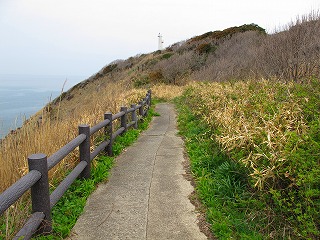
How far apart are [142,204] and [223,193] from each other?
1174 mm

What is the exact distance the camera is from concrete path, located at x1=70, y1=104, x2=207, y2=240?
352cm

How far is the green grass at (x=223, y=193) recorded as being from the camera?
11.2 feet

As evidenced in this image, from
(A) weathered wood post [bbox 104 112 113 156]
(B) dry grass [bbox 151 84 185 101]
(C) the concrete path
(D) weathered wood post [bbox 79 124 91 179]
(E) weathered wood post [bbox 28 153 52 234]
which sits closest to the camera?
(E) weathered wood post [bbox 28 153 52 234]

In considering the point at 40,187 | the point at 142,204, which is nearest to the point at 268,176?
the point at 142,204

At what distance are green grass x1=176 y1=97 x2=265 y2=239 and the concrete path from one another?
0.75ft

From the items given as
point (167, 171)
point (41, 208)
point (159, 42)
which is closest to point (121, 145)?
point (167, 171)

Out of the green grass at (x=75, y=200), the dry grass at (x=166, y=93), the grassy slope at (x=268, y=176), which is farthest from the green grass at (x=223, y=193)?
the dry grass at (x=166, y=93)

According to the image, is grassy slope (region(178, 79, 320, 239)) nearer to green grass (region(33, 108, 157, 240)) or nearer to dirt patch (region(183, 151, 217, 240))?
dirt patch (region(183, 151, 217, 240))

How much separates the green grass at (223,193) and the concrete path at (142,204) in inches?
9.0

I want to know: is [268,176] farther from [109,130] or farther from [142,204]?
[109,130]

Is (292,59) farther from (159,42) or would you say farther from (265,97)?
(159,42)

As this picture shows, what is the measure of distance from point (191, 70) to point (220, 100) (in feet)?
63.5

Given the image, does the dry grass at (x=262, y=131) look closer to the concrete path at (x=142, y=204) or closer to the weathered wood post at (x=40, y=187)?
the concrete path at (x=142, y=204)

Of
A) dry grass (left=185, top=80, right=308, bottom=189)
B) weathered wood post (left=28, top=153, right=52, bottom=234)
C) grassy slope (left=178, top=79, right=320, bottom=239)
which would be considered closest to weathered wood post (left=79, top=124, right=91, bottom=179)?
weathered wood post (left=28, top=153, right=52, bottom=234)
